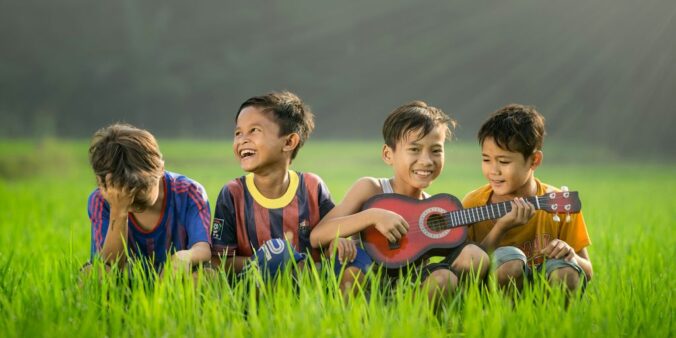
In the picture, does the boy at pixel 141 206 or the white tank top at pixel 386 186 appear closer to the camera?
the boy at pixel 141 206

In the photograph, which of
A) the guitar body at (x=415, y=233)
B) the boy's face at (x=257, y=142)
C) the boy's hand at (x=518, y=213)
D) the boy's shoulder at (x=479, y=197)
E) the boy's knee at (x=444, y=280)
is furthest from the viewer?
the boy's shoulder at (x=479, y=197)

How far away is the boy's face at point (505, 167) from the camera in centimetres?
377

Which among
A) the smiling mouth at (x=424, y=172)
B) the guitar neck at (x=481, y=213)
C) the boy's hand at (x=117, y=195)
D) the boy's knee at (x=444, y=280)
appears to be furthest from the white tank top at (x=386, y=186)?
the boy's hand at (x=117, y=195)

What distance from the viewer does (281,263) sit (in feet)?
11.7

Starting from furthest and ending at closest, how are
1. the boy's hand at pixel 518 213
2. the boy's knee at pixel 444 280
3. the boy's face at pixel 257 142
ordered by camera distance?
the boy's face at pixel 257 142
the boy's hand at pixel 518 213
the boy's knee at pixel 444 280

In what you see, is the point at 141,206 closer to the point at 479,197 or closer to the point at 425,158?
the point at 425,158

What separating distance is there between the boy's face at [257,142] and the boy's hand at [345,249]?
63 cm

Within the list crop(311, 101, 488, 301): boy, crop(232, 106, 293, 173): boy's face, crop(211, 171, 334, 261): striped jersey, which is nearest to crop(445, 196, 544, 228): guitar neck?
crop(311, 101, 488, 301): boy

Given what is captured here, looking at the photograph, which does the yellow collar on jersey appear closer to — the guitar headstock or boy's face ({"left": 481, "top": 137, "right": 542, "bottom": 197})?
boy's face ({"left": 481, "top": 137, "right": 542, "bottom": 197})

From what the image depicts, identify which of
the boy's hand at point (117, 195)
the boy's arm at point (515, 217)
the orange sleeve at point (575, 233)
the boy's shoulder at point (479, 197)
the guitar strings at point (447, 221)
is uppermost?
the boy's hand at point (117, 195)

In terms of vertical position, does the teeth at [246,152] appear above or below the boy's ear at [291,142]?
below

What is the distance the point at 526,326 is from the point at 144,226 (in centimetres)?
213

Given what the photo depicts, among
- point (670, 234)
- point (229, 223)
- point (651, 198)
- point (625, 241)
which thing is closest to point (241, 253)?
point (229, 223)

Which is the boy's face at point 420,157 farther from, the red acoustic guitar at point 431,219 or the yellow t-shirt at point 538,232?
the yellow t-shirt at point 538,232
